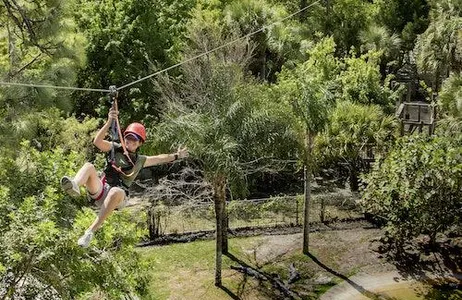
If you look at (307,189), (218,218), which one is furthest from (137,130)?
(307,189)

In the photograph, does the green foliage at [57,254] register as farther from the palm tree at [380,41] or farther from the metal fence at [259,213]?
the palm tree at [380,41]

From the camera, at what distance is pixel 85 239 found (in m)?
6.65

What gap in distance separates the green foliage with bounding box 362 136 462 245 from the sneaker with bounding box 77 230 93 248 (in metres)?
9.45

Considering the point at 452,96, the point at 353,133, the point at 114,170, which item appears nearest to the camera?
the point at 114,170

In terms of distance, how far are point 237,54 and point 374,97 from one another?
600 cm

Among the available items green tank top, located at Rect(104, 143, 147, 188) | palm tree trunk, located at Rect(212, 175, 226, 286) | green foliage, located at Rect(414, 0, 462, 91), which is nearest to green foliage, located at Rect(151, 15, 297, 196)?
palm tree trunk, located at Rect(212, 175, 226, 286)

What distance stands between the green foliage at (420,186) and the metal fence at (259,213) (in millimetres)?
3018

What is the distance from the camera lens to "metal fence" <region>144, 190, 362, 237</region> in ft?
55.9

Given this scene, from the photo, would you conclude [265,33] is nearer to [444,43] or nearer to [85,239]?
[444,43]

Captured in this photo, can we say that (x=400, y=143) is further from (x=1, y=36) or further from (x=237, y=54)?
(x=1, y=36)

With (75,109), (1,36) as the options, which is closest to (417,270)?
(1,36)

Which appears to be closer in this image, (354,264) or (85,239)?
(85,239)

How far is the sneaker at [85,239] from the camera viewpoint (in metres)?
6.63

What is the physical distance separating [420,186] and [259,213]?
5.29 meters
